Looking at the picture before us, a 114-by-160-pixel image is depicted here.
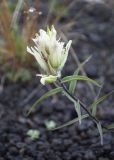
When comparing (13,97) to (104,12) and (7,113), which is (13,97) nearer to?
(7,113)

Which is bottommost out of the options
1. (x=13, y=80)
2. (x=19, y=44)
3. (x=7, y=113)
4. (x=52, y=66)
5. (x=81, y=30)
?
(x=52, y=66)

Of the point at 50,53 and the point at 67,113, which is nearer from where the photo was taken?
the point at 50,53

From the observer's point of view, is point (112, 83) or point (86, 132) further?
point (112, 83)

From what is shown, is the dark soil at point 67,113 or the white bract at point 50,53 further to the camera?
the dark soil at point 67,113

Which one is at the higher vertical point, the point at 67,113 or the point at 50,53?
the point at 67,113

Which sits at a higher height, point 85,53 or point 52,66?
point 85,53

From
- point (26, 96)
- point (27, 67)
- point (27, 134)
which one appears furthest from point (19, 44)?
point (27, 134)

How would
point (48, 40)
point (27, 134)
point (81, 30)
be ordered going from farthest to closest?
point (81, 30), point (27, 134), point (48, 40)

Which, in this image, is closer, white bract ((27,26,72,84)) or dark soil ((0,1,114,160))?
white bract ((27,26,72,84))
